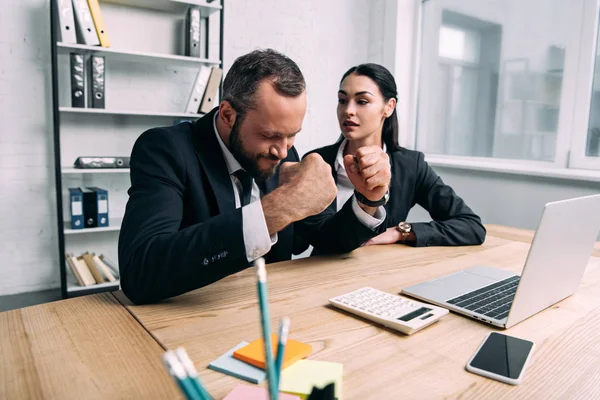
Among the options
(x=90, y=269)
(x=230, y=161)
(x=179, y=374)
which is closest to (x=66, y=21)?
(x=90, y=269)

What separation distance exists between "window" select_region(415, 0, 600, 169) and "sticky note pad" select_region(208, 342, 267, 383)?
2503mm

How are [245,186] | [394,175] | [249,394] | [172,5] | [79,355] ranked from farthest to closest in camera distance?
1. [172,5]
2. [394,175]
3. [245,186]
4. [79,355]
5. [249,394]

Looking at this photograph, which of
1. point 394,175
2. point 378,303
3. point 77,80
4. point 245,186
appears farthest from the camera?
point 77,80

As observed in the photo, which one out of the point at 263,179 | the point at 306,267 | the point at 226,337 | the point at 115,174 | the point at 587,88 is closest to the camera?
the point at 226,337

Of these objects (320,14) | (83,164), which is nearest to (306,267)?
(83,164)

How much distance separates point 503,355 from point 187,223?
0.80 meters

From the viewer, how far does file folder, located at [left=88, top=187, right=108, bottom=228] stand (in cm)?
261

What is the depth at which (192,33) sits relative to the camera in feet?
9.08

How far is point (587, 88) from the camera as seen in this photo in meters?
2.48

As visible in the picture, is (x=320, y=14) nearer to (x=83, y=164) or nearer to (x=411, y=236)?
(x=83, y=164)

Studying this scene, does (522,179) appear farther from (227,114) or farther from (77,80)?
(77,80)

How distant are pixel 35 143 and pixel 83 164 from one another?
389 millimetres

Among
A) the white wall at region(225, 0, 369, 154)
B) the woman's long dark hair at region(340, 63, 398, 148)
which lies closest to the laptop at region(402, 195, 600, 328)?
the woman's long dark hair at region(340, 63, 398, 148)

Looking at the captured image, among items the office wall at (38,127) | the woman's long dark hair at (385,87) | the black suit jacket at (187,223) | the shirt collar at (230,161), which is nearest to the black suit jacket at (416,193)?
the woman's long dark hair at (385,87)
